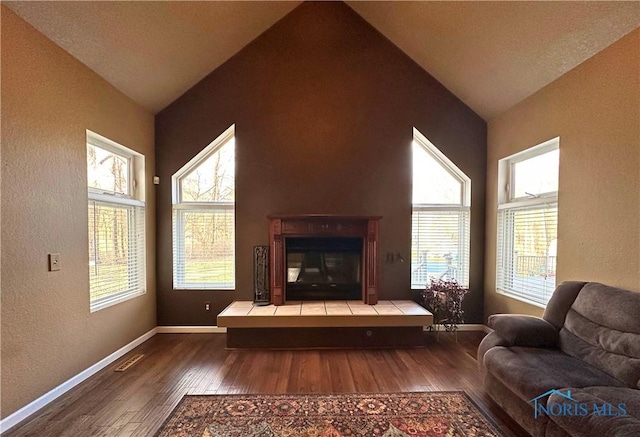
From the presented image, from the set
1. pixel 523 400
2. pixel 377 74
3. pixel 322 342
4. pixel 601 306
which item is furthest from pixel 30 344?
pixel 377 74

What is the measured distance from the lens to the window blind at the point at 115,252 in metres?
2.89

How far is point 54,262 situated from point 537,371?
3665mm

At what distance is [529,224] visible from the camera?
129 inches

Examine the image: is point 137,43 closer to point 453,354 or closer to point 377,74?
point 377,74

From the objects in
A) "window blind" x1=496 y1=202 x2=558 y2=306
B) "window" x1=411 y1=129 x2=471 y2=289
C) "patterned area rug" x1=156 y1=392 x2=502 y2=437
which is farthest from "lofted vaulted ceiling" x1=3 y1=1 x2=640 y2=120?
"patterned area rug" x1=156 y1=392 x2=502 y2=437

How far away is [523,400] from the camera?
1849 millimetres

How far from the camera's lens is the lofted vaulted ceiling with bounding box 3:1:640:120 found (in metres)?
2.28

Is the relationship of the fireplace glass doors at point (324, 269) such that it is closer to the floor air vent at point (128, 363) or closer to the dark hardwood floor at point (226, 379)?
the dark hardwood floor at point (226, 379)

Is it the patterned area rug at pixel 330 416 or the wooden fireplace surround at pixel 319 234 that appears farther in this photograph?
the wooden fireplace surround at pixel 319 234

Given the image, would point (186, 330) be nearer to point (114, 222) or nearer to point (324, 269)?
point (114, 222)

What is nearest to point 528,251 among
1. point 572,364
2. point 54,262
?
point 572,364

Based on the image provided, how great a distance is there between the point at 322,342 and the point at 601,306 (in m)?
2.47

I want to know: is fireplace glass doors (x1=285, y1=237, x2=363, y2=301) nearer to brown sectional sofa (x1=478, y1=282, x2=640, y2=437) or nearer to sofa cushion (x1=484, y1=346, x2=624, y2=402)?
brown sectional sofa (x1=478, y1=282, x2=640, y2=437)

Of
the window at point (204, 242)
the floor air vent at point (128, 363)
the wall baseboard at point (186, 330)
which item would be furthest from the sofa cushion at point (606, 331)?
the floor air vent at point (128, 363)
